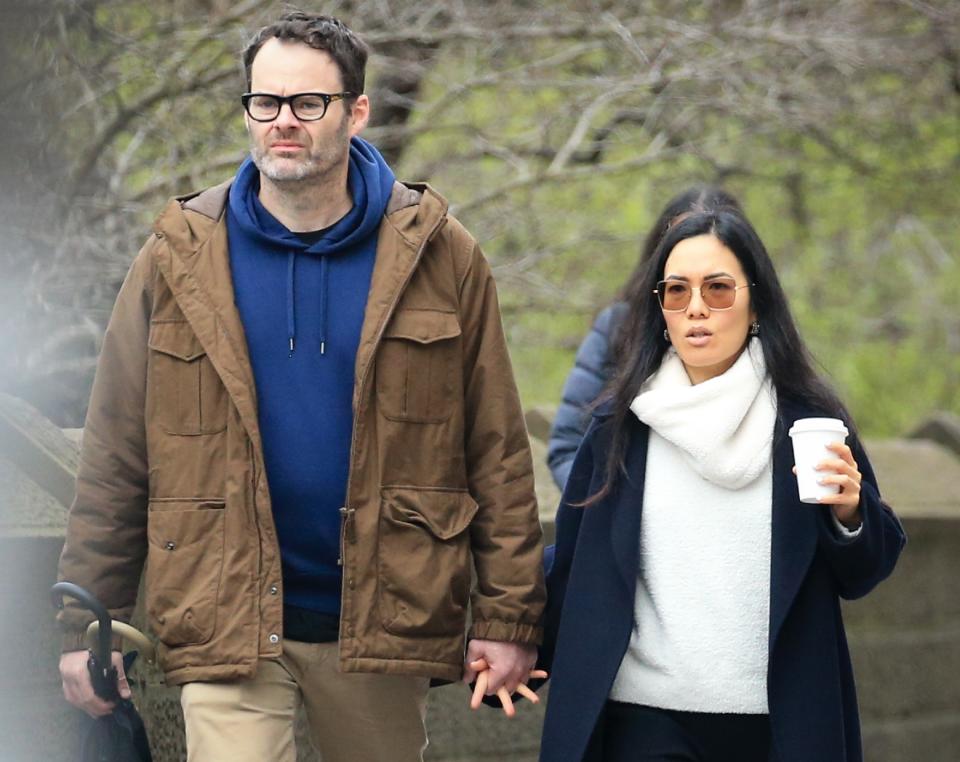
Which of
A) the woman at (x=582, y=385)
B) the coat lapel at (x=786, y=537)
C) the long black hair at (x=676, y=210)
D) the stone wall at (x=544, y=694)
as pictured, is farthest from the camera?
the woman at (x=582, y=385)

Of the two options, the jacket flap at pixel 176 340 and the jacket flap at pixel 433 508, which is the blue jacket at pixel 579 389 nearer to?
the jacket flap at pixel 433 508

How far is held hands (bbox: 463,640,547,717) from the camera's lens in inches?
138

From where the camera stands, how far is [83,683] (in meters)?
3.37

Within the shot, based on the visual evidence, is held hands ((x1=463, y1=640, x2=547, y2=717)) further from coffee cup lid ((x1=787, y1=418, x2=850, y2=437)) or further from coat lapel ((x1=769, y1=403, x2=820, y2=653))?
coffee cup lid ((x1=787, y1=418, x2=850, y2=437))

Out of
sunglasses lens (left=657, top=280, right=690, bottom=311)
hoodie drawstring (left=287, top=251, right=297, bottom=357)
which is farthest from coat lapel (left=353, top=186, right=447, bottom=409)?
sunglasses lens (left=657, top=280, right=690, bottom=311)

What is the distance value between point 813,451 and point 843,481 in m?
0.09

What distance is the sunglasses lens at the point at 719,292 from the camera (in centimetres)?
343

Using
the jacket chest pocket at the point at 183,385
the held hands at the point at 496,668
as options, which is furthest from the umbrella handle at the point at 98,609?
the held hands at the point at 496,668

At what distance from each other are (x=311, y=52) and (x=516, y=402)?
0.89 meters

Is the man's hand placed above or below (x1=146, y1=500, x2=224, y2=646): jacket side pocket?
below

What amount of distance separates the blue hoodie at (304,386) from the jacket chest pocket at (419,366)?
7 centimetres

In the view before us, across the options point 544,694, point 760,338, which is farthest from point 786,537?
point 544,694

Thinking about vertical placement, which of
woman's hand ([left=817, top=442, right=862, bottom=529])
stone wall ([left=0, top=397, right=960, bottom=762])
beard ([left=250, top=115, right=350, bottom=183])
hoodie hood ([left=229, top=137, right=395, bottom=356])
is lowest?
stone wall ([left=0, top=397, right=960, bottom=762])

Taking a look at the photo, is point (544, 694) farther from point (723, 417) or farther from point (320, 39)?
point (320, 39)
